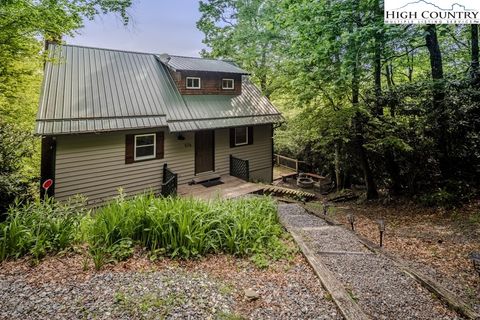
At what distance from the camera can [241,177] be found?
12547mm

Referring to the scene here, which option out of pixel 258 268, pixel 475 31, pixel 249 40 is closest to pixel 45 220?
pixel 258 268

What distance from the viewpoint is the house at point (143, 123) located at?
29.0ft

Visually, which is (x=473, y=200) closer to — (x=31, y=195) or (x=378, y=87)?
(x=378, y=87)

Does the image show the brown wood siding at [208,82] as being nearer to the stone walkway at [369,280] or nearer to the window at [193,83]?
the window at [193,83]

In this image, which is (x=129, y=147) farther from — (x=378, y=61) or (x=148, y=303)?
(x=378, y=61)

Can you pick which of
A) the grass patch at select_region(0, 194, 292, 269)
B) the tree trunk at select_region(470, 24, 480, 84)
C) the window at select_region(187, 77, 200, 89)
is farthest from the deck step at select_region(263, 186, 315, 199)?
the tree trunk at select_region(470, 24, 480, 84)

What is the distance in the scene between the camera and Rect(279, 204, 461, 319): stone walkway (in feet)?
10.7

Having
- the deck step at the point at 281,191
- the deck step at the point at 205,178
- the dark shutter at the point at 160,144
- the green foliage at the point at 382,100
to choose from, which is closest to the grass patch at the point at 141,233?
the dark shutter at the point at 160,144

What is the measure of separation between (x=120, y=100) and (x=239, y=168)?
574 centimetres

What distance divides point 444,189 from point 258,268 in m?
7.65

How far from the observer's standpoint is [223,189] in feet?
36.3

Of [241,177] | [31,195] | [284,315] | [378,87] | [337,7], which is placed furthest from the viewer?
[241,177]

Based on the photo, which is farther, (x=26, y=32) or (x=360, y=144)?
(x=360, y=144)

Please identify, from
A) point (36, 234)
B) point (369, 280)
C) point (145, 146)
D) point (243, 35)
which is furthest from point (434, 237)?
point (243, 35)
